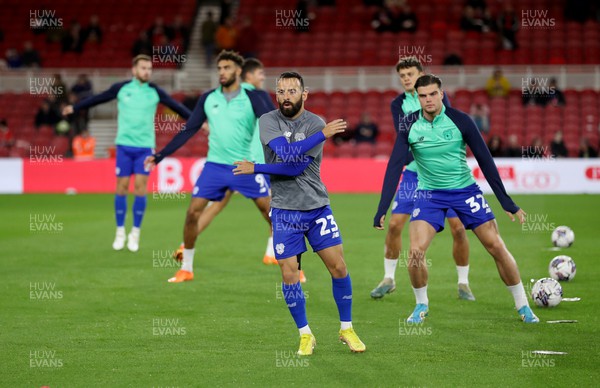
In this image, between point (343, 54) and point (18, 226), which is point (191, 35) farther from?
point (18, 226)

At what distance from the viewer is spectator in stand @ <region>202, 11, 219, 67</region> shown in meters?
31.2

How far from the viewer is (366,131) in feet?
87.6

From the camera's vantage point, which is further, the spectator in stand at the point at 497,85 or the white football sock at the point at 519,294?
the spectator in stand at the point at 497,85

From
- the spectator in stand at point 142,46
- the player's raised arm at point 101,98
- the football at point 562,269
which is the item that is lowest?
the football at point 562,269

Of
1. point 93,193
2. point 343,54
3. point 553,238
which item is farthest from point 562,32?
point 553,238

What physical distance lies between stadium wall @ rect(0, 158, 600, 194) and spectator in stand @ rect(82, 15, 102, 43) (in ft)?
24.3

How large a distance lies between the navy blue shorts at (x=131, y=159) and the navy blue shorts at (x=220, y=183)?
3127 mm

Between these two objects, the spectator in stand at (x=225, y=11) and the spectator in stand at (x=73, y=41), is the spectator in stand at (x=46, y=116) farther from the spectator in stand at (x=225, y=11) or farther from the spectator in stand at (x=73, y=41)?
the spectator in stand at (x=225, y=11)

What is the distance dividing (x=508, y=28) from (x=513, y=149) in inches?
257

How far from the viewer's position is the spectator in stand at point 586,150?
25.0 m

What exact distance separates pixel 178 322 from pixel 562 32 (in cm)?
2414

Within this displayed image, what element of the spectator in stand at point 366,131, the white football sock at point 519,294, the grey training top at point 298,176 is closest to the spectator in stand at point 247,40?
the spectator in stand at point 366,131

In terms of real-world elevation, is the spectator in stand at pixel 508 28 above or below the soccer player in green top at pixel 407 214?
above

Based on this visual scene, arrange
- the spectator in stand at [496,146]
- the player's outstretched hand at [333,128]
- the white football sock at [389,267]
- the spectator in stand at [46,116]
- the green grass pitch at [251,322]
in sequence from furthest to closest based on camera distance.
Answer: the spectator in stand at [46,116] < the spectator in stand at [496,146] < the white football sock at [389,267] < the player's outstretched hand at [333,128] < the green grass pitch at [251,322]
